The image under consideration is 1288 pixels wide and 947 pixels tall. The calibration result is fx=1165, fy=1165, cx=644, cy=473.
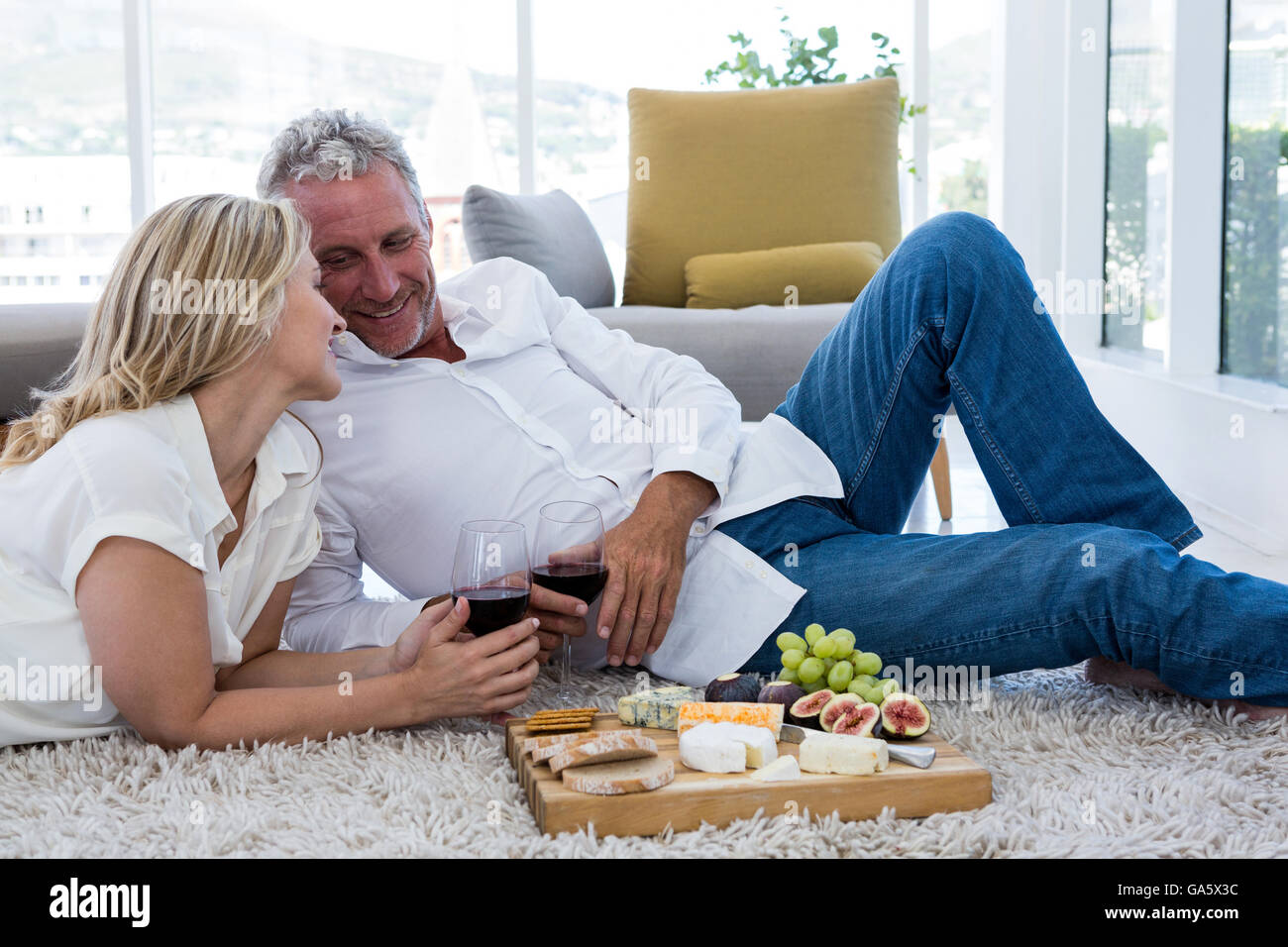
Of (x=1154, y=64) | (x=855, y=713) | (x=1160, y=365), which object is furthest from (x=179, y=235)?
(x=1154, y=64)

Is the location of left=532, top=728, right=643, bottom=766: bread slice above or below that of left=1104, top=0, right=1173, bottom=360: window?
below

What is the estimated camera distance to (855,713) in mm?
1453

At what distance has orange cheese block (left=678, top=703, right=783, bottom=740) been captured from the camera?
4.66 ft

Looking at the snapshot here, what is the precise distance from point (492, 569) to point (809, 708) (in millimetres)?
459

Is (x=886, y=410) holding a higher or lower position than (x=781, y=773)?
higher

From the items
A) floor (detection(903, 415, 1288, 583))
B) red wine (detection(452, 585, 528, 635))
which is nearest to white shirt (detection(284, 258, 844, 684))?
red wine (detection(452, 585, 528, 635))

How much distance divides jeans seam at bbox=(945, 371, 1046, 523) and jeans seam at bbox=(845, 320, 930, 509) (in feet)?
0.24

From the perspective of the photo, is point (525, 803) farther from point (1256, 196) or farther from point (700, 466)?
point (1256, 196)

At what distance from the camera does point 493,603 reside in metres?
1.36

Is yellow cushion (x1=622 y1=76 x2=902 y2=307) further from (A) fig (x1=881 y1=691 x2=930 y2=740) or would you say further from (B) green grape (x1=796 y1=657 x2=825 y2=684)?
(A) fig (x1=881 y1=691 x2=930 y2=740)

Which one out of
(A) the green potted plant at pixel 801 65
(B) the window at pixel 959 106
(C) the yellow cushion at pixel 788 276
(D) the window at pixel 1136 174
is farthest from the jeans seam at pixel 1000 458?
(B) the window at pixel 959 106

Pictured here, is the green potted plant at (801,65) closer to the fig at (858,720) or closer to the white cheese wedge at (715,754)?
the fig at (858,720)

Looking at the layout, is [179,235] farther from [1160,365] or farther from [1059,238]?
[1059,238]

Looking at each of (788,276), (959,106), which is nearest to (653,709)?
(788,276)
